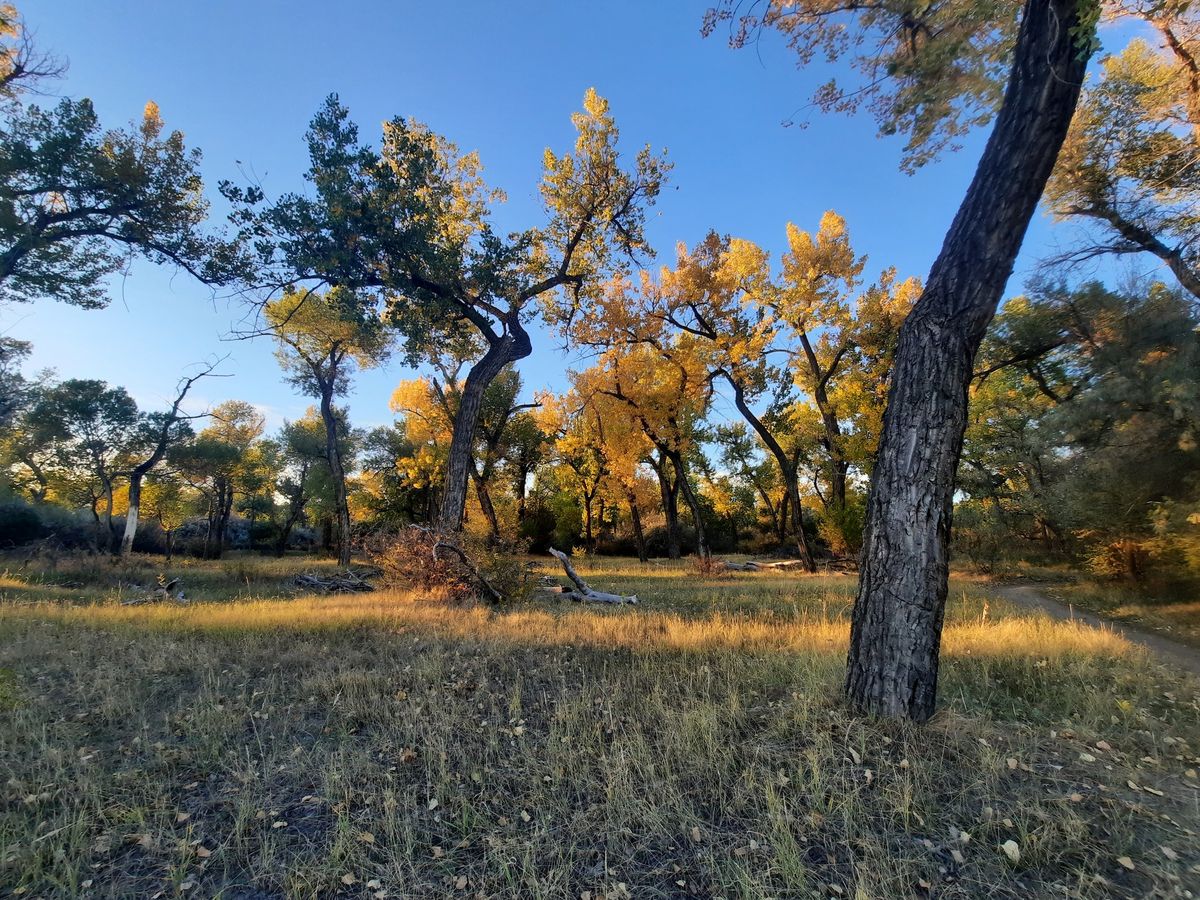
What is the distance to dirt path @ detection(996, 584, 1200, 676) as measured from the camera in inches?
272

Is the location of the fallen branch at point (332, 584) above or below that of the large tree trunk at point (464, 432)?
below

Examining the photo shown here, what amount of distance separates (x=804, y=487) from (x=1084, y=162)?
2714 cm

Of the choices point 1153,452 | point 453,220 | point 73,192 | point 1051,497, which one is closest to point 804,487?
point 1051,497

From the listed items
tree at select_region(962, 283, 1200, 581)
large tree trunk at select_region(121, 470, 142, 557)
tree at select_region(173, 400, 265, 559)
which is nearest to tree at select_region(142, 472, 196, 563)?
tree at select_region(173, 400, 265, 559)

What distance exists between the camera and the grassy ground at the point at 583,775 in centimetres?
244

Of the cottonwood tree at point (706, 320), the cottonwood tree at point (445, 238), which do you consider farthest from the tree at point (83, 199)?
the cottonwood tree at point (706, 320)

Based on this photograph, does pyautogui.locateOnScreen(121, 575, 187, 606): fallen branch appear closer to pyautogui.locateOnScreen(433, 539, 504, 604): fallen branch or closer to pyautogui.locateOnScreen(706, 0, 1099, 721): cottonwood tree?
pyautogui.locateOnScreen(433, 539, 504, 604): fallen branch

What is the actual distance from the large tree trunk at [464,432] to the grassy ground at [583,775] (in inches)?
214

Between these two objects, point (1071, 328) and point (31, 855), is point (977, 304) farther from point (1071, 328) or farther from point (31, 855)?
point (1071, 328)

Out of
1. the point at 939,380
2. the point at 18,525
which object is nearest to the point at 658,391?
the point at 939,380

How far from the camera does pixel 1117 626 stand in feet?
31.1

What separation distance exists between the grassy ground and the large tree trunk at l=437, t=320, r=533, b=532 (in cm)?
544

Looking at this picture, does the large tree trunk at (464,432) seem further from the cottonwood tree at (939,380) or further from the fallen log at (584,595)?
the cottonwood tree at (939,380)

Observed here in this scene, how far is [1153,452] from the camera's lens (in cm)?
1042
